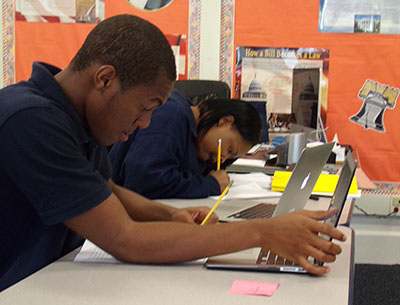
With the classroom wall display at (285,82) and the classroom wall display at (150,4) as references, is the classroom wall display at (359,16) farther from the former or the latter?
the classroom wall display at (150,4)


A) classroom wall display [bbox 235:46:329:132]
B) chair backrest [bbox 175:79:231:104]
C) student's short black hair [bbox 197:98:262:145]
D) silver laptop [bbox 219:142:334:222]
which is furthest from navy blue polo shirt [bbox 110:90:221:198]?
classroom wall display [bbox 235:46:329:132]

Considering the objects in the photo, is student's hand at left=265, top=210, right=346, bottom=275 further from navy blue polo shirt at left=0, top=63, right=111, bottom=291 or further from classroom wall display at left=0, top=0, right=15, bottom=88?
classroom wall display at left=0, top=0, right=15, bottom=88

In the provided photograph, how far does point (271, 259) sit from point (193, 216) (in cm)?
32

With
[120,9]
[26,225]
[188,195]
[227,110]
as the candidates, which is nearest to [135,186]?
[188,195]

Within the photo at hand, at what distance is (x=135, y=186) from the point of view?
1750 millimetres

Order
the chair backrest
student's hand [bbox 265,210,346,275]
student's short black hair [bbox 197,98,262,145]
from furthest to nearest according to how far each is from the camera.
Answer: the chair backrest < student's short black hair [bbox 197,98,262,145] < student's hand [bbox 265,210,346,275]

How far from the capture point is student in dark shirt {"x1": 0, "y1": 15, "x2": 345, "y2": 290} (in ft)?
3.24

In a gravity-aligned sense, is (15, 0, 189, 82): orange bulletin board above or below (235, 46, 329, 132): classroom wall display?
above

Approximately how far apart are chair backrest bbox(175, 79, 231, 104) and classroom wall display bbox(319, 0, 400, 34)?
74 centimetres

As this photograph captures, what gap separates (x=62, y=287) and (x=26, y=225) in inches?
7.8

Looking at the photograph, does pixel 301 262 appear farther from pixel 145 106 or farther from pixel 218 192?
pixel 218 192

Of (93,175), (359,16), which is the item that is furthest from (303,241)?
(359,16)

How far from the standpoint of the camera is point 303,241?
1.02m

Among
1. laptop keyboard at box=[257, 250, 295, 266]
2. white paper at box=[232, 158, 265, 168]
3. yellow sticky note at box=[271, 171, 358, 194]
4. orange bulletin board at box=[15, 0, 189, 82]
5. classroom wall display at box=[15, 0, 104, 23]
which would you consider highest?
classroom wall display at box=[15, 0, 104, 23]
